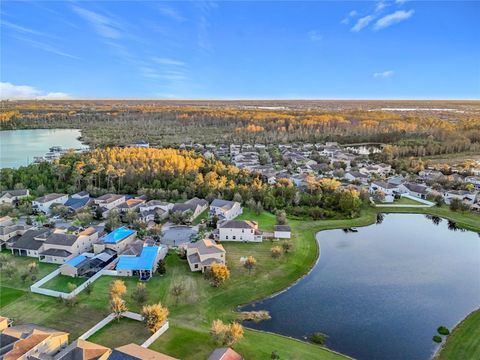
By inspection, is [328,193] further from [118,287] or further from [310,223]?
[118,287]

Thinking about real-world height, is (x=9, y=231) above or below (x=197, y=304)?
above

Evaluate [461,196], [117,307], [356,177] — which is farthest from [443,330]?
[356,177]

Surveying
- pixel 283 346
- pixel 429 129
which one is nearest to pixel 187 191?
pixel 283 346

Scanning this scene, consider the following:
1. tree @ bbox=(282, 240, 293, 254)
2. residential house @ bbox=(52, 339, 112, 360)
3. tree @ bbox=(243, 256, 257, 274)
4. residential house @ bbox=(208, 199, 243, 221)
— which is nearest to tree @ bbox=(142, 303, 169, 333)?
residential house @ bbox=(52, 339, 112, 360)

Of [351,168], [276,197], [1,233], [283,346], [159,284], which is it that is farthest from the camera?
[351,168]

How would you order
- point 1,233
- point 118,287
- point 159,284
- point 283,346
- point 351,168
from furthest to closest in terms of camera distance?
1. point 351,168
2. point 1,233
3. point 159,284
4. point 118,287
5. point 283,346

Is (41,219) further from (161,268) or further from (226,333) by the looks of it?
(226,333)
